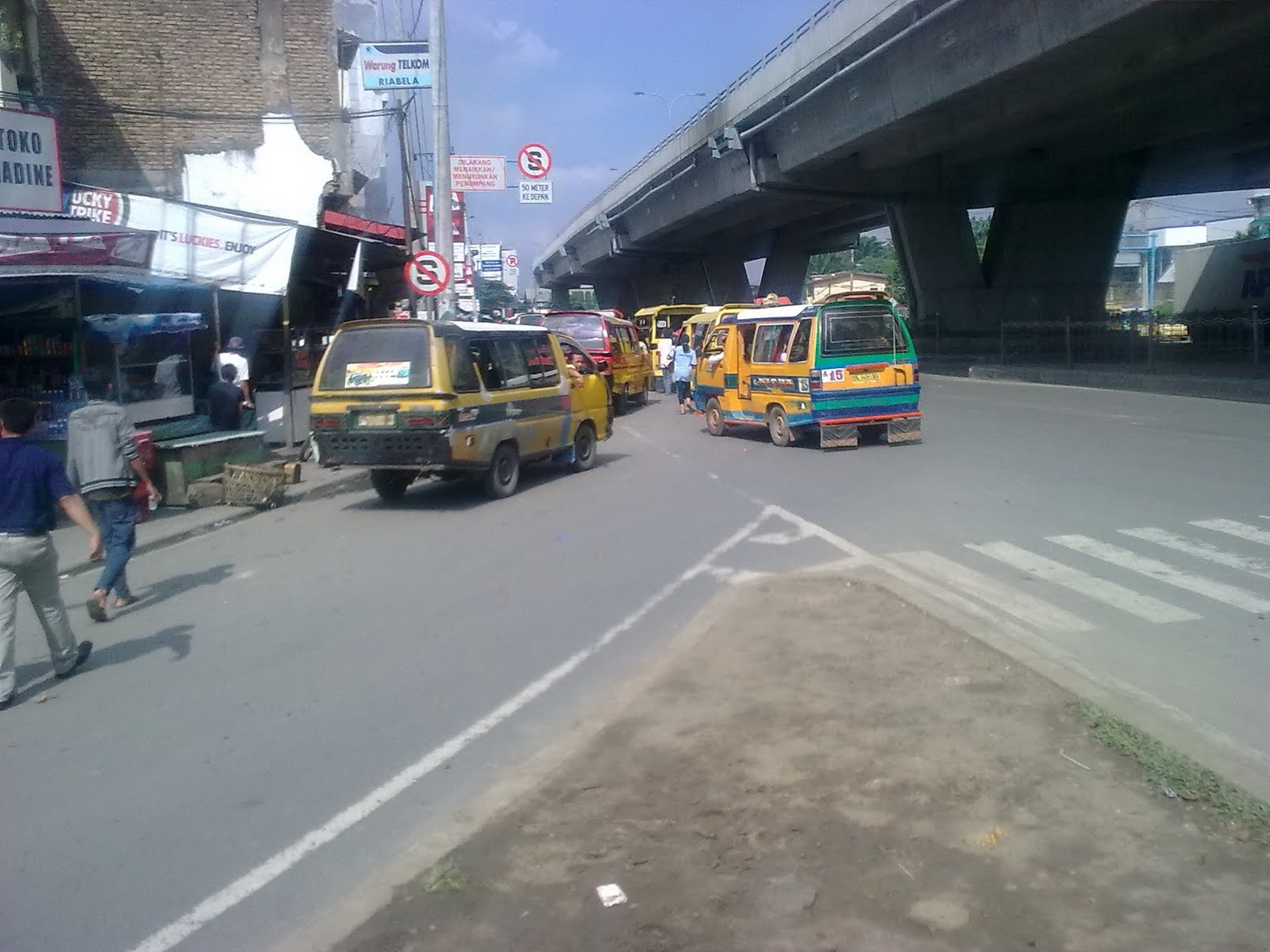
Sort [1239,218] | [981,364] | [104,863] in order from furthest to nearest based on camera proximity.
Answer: [1239,218] < [981,364] < [104,863]

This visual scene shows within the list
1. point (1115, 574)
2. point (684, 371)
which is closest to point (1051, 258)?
point (684, 371)

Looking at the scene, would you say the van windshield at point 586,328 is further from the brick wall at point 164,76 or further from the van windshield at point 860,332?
the van windshield at point 860,332

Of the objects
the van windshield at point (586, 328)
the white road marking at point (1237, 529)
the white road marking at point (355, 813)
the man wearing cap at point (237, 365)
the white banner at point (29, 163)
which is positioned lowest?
the white road marking at point (355, 813)

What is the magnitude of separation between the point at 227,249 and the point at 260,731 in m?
12.7

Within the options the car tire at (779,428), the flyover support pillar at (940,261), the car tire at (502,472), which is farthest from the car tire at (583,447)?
the flyover support pillar at (940,261)

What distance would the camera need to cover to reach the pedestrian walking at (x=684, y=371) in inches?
1017

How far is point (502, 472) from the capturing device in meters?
13.7

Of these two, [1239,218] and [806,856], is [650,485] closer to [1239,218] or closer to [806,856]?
[806,856]

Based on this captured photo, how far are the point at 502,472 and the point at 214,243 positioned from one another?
22.6ft

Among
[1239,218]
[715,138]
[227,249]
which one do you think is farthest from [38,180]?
[1239,218]

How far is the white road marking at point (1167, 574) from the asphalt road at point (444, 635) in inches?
1.2

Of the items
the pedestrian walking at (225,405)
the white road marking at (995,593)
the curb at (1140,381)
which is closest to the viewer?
the white road marking at (995,593)

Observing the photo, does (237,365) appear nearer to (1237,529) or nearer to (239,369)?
(239,369)

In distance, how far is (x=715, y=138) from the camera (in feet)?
126
